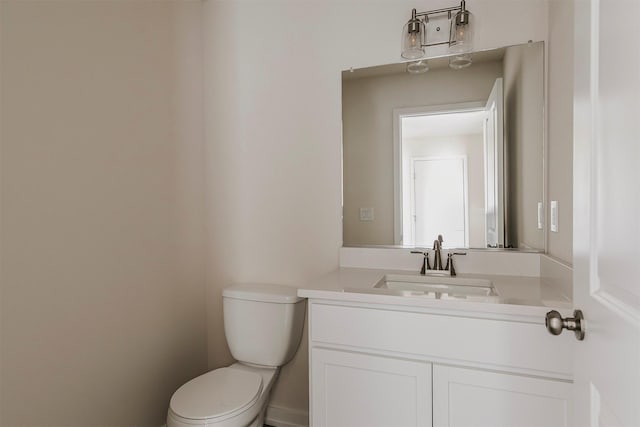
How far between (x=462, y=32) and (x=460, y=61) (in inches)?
4.8

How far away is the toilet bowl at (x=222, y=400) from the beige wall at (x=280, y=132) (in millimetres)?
381

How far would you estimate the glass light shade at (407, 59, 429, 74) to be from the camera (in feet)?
5.65

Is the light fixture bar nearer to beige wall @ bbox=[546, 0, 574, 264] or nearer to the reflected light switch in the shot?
beige wall @ bbox=[546, 0, 574, 264]

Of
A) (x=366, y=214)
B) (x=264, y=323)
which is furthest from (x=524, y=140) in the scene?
(x=264, y=323)

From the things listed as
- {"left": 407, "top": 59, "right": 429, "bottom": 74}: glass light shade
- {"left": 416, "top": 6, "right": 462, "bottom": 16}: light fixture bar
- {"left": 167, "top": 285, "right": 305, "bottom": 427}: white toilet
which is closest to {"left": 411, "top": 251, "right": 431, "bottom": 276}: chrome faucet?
{"left": 167, "top": 285, "right": 305, "bottom": 427}: white toilet

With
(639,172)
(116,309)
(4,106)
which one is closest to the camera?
(639,172)

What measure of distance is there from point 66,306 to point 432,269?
1.51 m

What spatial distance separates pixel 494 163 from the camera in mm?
1655

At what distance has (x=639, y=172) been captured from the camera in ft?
1.72

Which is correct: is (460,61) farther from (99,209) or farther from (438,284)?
(99,209)

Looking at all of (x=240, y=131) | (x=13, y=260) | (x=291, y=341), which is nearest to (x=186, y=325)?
(x=291, y=341)

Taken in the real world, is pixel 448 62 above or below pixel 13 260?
above

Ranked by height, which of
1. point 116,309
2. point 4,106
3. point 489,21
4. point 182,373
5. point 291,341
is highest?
point 489,21

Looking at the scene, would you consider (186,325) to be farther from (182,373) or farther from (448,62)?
(448,62)
